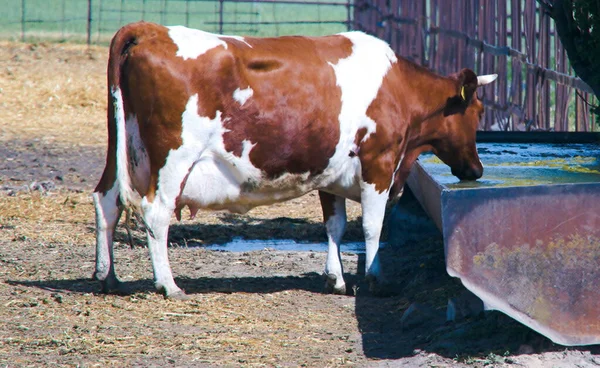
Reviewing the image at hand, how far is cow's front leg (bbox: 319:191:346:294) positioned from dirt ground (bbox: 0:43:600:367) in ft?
0.44

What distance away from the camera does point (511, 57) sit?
38.6ft

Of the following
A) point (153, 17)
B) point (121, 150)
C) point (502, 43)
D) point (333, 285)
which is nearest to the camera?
point (121, 150)

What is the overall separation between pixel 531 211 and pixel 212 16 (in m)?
35.7

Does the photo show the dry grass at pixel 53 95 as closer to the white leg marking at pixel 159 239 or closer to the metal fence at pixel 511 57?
the metal fence at pixel 511 57

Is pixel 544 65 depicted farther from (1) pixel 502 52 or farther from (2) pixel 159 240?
(2) pixel 159 240

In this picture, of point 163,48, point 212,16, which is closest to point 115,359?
point 163,48

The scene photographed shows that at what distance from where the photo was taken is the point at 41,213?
29.7 ft

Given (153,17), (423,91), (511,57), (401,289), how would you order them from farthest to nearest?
(153,17) → (511,57) → (423,91) → (401,289)

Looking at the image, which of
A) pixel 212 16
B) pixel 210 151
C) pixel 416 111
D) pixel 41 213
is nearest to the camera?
pixel 210 151

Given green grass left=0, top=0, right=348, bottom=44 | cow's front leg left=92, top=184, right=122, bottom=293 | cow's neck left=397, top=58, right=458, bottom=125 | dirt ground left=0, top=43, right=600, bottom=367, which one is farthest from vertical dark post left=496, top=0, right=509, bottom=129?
green grass left=0, top=0, right=348, bottom=44

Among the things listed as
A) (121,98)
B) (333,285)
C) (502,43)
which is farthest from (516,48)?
(121,98)

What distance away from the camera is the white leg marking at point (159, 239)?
6.12 meters

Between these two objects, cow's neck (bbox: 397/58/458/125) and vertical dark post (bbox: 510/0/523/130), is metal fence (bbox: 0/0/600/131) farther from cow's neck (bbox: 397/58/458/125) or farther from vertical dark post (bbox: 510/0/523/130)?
cow's neck (bbox: 397/58/458/125)

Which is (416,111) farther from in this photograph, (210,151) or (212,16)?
(212,16)
